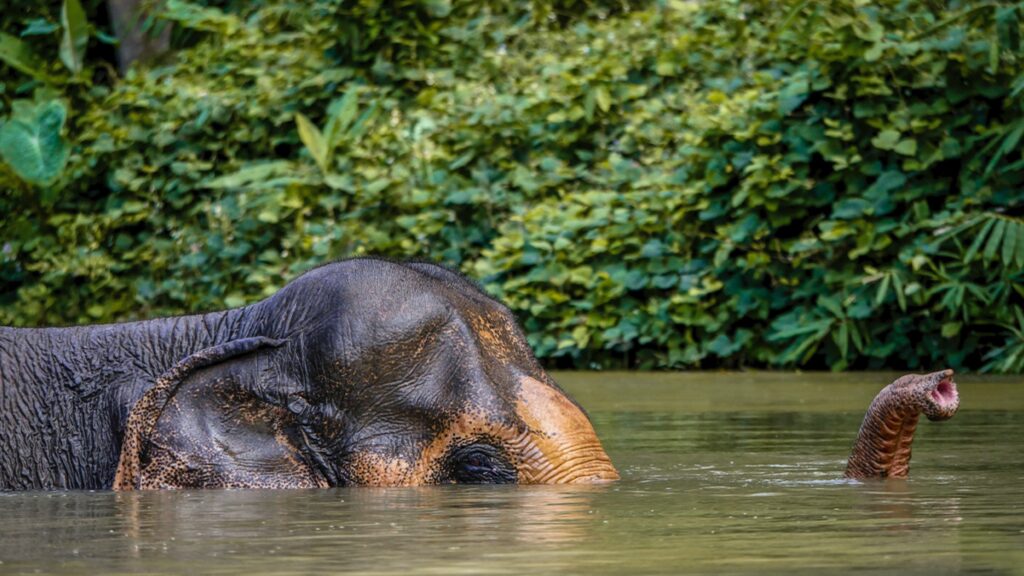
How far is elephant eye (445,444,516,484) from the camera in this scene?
19.3 feet

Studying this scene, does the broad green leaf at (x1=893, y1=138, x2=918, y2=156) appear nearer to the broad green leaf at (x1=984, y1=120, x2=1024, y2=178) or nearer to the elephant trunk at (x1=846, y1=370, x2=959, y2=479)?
the broad green leaf at (x1=984, y1=120, x2=1024, y2=178)

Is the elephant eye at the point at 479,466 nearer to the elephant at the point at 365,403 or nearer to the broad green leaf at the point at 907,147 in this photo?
the elephant at the point at 365,403

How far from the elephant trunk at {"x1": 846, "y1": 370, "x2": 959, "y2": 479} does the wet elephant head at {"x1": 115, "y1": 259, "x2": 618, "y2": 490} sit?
79 cm

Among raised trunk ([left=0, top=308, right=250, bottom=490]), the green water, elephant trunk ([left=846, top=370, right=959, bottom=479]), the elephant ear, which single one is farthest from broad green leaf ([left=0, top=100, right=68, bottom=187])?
elephant trunk ([left=846, top=370, right=959, bottom=479])

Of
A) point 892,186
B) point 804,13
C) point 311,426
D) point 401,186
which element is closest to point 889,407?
point 311,426

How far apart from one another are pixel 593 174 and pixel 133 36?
6.58 metres

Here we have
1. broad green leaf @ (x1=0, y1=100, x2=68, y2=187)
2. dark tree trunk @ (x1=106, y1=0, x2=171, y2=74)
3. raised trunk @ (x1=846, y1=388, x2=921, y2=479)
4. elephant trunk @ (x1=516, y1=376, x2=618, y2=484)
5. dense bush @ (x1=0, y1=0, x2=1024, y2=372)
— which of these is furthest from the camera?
dark tree trunk @ (x1=106, y1=0, x2=171, y2=74)

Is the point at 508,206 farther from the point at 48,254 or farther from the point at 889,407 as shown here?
the point at 889,407

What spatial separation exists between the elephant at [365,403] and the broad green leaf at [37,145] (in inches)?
415

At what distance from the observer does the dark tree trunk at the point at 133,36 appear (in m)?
19.0

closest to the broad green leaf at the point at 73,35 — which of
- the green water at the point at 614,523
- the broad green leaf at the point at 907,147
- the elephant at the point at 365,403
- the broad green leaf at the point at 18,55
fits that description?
the broad green leaf at the point at 18,55

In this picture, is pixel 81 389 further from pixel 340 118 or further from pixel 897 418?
pixel 340 118

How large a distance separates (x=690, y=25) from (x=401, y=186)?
2.63 metres

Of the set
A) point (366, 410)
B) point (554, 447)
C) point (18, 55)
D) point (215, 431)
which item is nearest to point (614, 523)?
point (554, 447)
